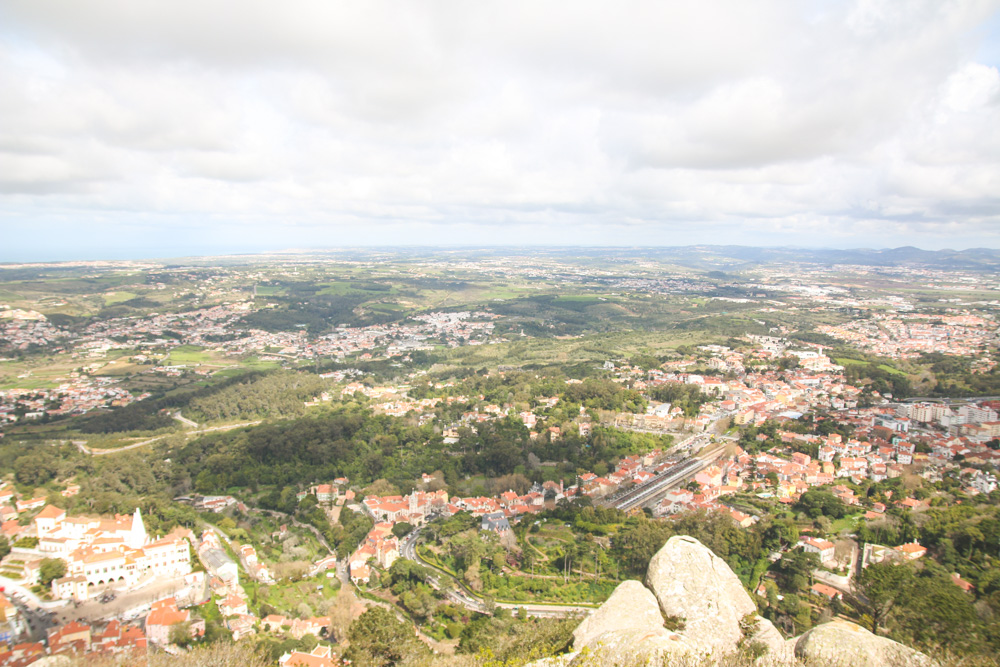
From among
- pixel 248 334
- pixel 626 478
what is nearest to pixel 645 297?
pixel 248 334

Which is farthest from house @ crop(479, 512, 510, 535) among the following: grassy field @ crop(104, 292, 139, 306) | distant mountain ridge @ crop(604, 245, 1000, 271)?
distant mountain ridge @ crop(604, 245, 1000, 271)

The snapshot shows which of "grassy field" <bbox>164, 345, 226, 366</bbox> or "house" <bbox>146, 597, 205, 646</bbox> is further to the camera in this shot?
"grassy field" <bbox>164, 345, 226, 366</bbox>

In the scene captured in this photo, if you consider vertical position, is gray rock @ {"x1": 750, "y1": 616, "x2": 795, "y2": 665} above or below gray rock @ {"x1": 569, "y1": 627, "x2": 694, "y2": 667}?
below

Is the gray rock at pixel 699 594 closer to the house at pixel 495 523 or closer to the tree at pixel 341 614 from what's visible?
the tree at pixel 341 614

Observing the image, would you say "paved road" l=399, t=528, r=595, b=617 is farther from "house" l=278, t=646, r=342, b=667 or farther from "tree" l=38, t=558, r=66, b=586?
"tree" l=38, t=558, r=66, b=586

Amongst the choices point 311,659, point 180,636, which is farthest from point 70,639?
point 311,659

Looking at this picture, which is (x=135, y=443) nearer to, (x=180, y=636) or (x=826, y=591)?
(x=180, y=636)
